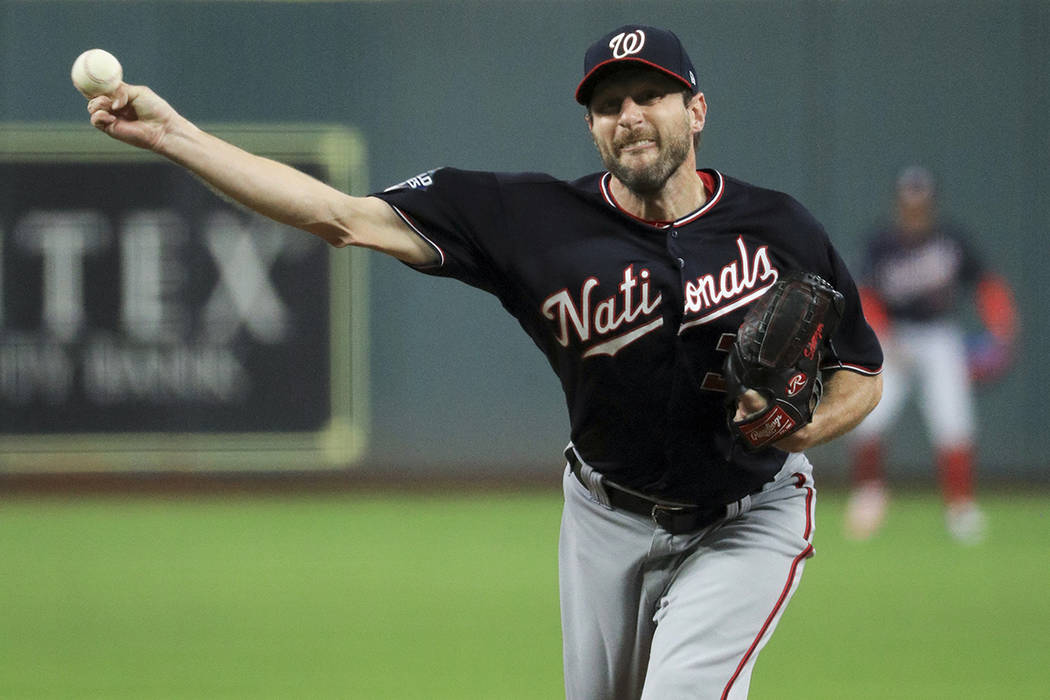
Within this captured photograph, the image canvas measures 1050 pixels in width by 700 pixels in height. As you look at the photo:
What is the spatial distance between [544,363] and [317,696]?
6350mm

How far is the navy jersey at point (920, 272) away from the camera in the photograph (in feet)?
29.6

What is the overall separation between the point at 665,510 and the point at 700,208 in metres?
0.73

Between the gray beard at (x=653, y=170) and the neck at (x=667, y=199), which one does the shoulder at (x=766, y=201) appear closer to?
the neck at (x=667, y=199)

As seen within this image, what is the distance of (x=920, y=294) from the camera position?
29.6 ft

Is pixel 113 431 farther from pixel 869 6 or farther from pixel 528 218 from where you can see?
pixel 528 218

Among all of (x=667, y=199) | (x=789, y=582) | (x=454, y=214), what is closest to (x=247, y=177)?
(x=454, y=214)

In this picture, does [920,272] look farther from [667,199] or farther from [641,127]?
[641,127]

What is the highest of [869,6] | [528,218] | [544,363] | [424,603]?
[869,6]

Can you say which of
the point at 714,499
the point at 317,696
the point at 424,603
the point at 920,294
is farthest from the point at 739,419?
the point at 920,294

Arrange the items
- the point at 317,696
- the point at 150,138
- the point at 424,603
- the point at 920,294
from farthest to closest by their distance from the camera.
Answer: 1. the point at 920,294
2. the point at 424,603
3. the point at 317,696
4. the point at 150,138

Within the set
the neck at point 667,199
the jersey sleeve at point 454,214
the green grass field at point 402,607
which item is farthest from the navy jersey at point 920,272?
the jersey sleeve at point 454,214

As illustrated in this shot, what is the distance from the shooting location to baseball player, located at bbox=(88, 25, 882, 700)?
3254 millimetres

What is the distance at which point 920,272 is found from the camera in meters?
9.11

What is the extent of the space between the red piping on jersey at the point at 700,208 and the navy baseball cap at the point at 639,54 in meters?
0.24
